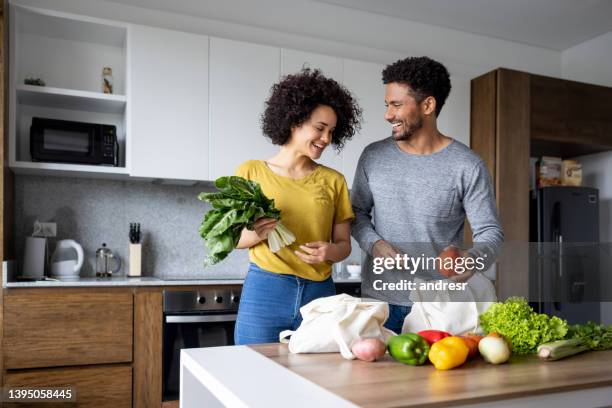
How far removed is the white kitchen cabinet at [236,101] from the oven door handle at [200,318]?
808 mm

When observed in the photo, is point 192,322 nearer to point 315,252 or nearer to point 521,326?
point 315,252

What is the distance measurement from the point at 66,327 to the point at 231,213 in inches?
59.1

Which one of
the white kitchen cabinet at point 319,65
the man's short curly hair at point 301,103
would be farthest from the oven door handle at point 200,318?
the man's short curly hair at point 301,103

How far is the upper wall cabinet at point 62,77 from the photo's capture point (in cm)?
283

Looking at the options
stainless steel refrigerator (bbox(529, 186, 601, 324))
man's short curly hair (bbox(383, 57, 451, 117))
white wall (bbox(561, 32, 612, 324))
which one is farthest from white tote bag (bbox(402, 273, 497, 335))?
white wall (bbox(561, 32, 612, 324))

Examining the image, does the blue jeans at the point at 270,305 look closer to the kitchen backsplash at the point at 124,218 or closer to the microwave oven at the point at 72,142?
the microwave oven at the point at 72,142

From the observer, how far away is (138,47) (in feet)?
9.77

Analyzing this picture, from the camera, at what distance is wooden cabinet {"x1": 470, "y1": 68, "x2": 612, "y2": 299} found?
146 inches

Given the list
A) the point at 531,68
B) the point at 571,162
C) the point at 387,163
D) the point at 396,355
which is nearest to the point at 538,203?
the point at 571,162

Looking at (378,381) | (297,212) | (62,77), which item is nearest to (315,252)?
(297,212)

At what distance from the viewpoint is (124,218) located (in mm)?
3305

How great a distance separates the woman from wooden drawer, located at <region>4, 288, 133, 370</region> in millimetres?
1219

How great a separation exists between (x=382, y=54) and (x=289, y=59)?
1007mm

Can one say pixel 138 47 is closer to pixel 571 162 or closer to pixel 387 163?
pixel 387 163
